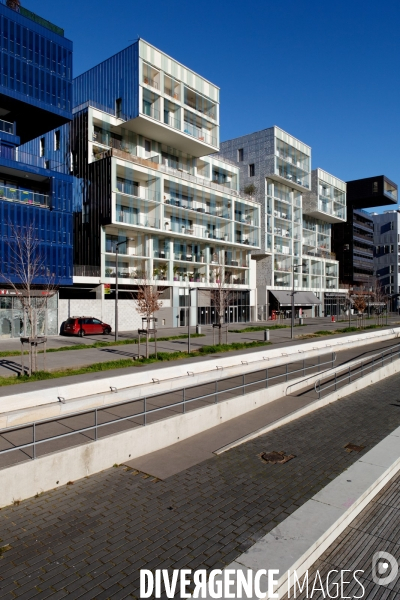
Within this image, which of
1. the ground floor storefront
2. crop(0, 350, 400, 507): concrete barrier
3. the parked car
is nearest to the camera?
crop(0, 350, 400, 507): concrete barrier

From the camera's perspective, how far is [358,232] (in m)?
84.3

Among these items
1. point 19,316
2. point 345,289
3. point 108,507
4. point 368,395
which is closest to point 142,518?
point 108,507

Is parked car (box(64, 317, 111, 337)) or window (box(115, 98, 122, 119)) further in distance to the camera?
window (box(115, 98, 122, 119))

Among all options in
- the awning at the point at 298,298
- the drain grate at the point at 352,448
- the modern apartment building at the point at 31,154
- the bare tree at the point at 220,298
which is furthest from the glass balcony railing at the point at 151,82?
the drain grate at the point at 352,448

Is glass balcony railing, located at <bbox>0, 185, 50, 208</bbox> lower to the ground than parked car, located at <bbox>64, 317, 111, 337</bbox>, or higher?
higher

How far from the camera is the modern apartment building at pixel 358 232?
81.9m

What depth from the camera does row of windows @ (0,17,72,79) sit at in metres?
29.3

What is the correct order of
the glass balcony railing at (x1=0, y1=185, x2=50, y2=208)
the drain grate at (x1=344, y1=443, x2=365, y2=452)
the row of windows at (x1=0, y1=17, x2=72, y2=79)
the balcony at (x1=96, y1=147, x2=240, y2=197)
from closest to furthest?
the drain grate at (x1=344, y1=443, x2=365, y2=452)
the glass balcony railing at (x1=0, y1=185, x2=50, y2=208)
the row of windows at (x1=0, y1=17, x2=72, y2=79)
the balcony at (x1=96, y1=147, x2=240, y2=197)

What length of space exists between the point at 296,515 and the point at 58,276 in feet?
95.0

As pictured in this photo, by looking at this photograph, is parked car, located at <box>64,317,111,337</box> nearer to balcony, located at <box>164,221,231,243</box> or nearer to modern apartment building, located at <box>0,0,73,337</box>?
→ modern apartment building, located at <box>0,0,73,337</box>

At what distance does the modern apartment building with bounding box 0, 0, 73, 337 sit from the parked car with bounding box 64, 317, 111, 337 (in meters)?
1.58

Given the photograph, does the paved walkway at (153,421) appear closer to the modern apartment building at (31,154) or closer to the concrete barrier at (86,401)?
the concrete barrier at (86,401)

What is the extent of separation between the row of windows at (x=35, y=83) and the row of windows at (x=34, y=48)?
1.71ft

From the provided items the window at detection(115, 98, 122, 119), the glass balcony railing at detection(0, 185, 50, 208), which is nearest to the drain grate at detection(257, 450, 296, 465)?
the glass balcony railing at detection(0, 185, 50, 208)
